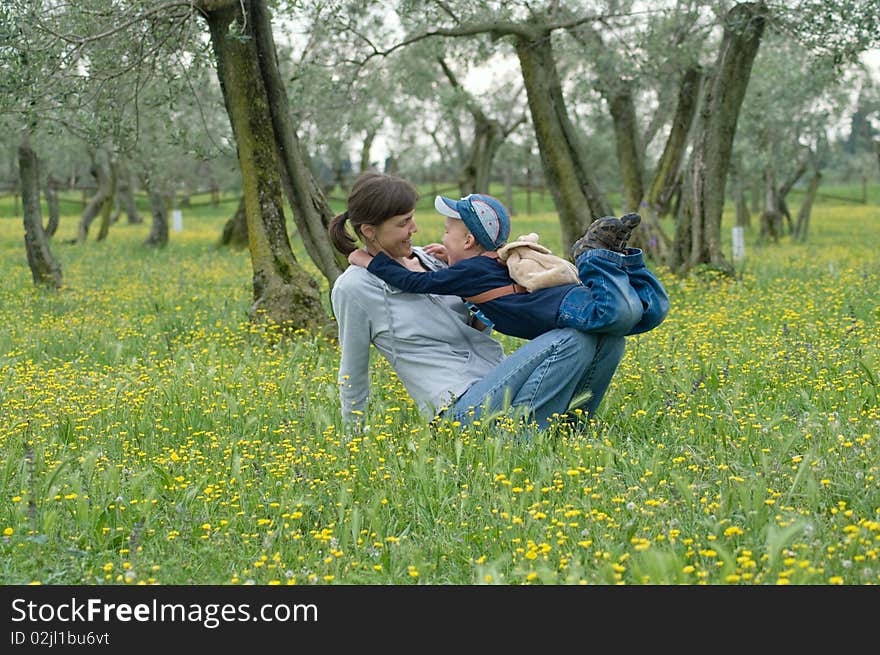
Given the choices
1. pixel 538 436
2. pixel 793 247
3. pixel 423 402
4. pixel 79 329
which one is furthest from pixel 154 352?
pixel 793 247

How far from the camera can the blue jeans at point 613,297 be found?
5.79 metres

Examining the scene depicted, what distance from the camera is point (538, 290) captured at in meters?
6.00

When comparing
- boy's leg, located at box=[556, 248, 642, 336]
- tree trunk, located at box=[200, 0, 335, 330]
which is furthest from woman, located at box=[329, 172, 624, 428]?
tree trunk, located at box=[200, 0, 335, 330]

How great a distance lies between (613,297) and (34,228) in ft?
Result: 42.1

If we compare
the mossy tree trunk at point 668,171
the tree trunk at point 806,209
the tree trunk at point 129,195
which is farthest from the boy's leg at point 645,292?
the tree trunk at point 129,195

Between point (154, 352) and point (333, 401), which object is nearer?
point (333, 401)

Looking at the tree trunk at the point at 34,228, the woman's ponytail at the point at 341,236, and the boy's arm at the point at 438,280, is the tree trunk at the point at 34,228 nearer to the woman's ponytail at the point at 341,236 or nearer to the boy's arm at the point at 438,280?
the woman's ponytail at the point at 341,236

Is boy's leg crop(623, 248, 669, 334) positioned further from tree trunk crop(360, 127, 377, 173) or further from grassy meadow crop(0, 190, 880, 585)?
tree trunk crop(360, 127, 377, 173)

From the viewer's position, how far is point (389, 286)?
20.6 ft

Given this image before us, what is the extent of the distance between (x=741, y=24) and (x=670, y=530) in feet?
37.0

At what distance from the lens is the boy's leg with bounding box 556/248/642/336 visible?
19.0 ft

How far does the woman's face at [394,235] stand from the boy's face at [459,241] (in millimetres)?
210

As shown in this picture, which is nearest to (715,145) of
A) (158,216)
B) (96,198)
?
(158,216)
